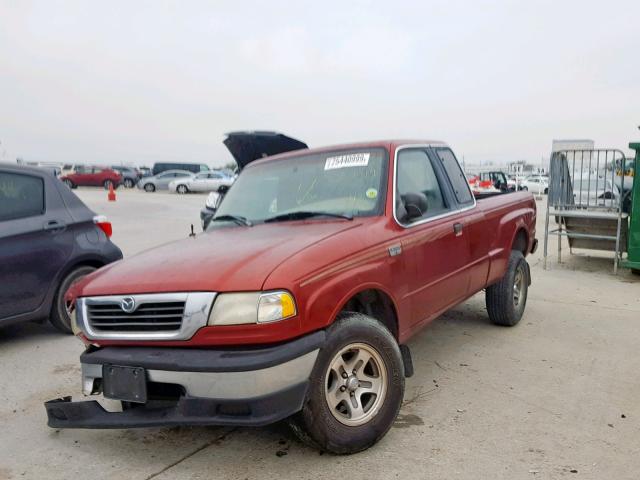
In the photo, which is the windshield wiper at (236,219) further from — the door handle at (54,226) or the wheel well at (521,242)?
the wheel well at (521,242)

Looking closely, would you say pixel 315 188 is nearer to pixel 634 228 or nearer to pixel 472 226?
pixel 472 226

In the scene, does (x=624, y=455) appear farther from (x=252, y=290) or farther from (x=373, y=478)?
(x=252, y=290)

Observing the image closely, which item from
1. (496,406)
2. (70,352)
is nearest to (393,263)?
(496,406)

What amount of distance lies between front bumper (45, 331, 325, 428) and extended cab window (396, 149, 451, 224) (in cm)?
126

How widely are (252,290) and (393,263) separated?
1.07 m

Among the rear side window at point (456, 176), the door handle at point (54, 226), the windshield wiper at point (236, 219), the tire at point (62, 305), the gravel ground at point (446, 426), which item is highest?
the rear side window at point (456, 176)

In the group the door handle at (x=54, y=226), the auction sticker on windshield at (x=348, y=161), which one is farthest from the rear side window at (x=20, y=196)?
the auction sticker on windshield at (x=348, y=161)

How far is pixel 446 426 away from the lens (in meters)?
3.23

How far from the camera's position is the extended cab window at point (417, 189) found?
351 cm

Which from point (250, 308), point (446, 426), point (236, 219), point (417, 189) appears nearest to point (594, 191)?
point (417, 189)

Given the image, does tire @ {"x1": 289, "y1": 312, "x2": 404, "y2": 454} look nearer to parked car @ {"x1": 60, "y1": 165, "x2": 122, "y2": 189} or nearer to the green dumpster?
the green dumpster

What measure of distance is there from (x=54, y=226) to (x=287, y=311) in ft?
11.0

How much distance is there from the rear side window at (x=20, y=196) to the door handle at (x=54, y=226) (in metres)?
0.14

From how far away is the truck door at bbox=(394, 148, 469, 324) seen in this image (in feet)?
11.5
